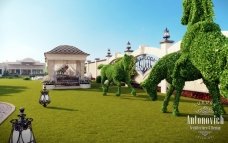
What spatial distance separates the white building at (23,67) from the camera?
309 feet

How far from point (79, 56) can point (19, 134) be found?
25694mm

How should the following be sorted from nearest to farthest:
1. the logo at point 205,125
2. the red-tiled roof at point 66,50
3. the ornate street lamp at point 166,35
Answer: the logo at point 205,125, the ornate street lamp at point 166,35, the red-tiled roof at point 66,50

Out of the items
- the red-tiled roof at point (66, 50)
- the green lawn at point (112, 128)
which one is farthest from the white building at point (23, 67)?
the green lawn at point (112, 128)

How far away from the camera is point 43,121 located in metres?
10.3

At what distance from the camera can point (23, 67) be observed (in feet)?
317

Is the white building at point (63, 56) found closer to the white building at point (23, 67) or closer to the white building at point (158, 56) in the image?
the white building at point (158, 56)

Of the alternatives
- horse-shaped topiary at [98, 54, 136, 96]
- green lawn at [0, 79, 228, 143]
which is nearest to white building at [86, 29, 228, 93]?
horse-shaped topiary at [98, 54, 136, 96]

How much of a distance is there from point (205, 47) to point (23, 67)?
313 ft

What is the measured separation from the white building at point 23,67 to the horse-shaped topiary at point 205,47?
9093 cm

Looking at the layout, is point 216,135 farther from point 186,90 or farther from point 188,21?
point 186,90

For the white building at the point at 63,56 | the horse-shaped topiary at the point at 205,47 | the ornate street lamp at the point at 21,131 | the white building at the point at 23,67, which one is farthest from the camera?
the white building at the point at 23,67

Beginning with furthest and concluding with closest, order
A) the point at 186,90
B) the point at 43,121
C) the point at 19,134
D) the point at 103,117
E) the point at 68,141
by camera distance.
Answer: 1. the point at 186,90
2. the point at 103,117
3. the point at 43,121
4. the point at 68,141
5. the point at 19,134

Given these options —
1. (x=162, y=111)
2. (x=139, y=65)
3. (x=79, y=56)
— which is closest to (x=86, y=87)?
(x=79, y=56)

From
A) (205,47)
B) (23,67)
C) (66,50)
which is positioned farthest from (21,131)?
(23,67)
